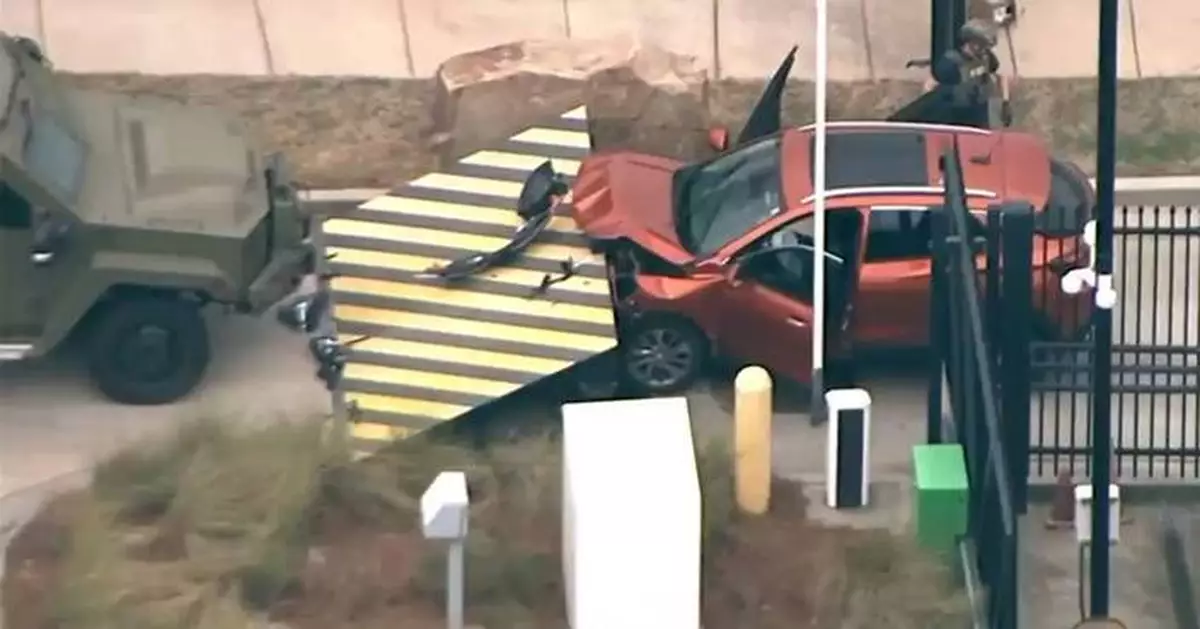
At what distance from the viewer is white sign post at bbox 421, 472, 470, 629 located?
461 inches

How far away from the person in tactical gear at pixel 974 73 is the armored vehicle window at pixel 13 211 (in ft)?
17.4

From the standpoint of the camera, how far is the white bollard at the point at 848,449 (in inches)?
522

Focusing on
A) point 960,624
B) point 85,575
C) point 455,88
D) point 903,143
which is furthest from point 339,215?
point 960,624

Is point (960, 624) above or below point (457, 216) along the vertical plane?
below

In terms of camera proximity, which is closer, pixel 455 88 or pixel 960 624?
pixel 960 624

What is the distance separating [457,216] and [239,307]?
1312mm

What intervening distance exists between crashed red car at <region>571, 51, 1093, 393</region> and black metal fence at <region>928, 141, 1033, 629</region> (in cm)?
84

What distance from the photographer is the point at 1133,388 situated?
13.9m

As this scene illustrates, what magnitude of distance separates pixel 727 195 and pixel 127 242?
322cm

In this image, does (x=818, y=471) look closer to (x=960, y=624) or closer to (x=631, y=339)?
(x=631, y=339)

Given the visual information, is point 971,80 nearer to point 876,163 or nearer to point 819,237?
point 876,163

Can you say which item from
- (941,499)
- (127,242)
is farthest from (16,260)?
(941,499)

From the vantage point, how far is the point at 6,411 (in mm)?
14625

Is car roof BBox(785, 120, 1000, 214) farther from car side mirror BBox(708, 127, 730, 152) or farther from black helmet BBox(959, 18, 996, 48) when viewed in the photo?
black helmet BBox(959, 18, 996, 48)
